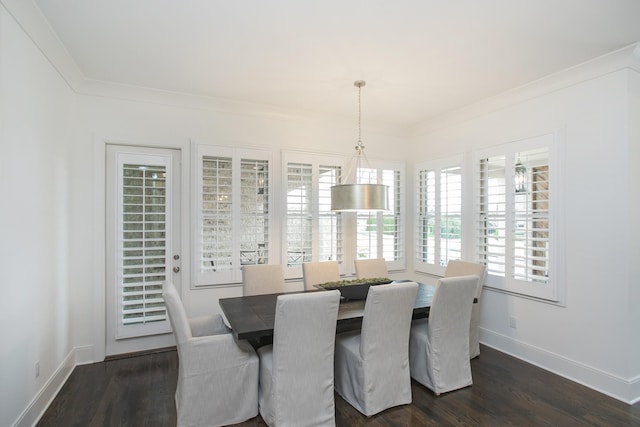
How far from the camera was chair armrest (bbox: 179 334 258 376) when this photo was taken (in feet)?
7.50

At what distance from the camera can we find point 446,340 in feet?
9.26

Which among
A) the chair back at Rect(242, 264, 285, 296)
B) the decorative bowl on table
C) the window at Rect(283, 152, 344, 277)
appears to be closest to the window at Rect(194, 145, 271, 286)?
the window at Rect(283, 152, 344, 277)

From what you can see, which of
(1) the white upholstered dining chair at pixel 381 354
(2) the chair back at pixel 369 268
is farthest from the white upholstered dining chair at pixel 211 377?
(2) the chair back at pixel 369 268

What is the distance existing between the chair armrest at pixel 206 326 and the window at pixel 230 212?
1.00 meters

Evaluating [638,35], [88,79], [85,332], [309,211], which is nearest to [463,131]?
[638,35]

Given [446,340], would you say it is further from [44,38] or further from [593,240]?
[44,38]

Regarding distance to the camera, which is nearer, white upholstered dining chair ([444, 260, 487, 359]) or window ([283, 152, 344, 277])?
white upholstered dining chair ([444, 260, 487, 359])

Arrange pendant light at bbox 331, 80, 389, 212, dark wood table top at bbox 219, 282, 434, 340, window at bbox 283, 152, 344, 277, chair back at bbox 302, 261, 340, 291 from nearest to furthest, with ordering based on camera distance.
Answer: dark wood table top at bbox 219, 282, 434, 340, pendant light at bbox 331, 80, 389, 212, chair back at bbox 302, 261, 340, 291, window at bbox 283, 152, 344, 277

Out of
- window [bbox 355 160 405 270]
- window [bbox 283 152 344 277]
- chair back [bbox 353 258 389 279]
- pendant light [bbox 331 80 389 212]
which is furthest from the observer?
window [bbox 355 160 405 270]

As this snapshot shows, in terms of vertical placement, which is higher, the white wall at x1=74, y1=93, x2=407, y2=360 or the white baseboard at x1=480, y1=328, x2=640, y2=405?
the white wall at x1=74, y1=93, x2=407, y2=360

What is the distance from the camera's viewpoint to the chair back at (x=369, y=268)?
13.0ft

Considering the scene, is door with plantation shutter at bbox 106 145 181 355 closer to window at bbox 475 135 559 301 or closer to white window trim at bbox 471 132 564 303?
window at bbox 475 135 559 301

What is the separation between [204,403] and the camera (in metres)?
2.32

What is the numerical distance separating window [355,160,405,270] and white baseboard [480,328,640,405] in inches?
60.4
